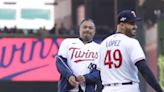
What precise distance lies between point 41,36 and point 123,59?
12.0 metres

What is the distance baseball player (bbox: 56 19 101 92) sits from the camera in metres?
7.18

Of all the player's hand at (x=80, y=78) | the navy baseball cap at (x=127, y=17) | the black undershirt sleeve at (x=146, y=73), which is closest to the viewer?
the black undershirt sleeve at (x=146, y=73)

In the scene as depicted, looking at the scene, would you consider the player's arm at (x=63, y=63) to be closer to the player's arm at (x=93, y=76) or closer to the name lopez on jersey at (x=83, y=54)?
the name lopez on jersey at (x=83, y=54)

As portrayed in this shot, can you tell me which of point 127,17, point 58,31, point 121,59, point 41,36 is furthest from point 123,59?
point 58,31

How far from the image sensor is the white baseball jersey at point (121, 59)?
18.8ft

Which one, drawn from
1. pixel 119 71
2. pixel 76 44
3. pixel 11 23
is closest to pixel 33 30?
pixel 11 23

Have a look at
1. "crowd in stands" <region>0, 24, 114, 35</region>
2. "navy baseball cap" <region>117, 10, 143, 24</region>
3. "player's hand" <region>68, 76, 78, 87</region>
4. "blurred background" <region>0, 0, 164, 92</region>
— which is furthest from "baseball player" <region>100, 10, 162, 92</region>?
"crowd in stands" <region>0, 24, 114, 35</region>

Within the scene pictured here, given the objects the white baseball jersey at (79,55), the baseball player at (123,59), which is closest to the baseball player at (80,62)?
the white baseball jersey at (79,55)

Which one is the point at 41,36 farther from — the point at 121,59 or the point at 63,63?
the point at 121,59

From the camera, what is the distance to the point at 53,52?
57.5 feet

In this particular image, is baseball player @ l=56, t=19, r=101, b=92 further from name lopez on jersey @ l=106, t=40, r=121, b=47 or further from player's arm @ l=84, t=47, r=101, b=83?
name lopez on jersey @ l=106, t=40, r=121, b=47

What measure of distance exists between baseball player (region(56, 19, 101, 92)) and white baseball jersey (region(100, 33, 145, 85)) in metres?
1.21

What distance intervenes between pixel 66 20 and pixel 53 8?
0.64 meters

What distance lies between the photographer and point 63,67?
714cm
